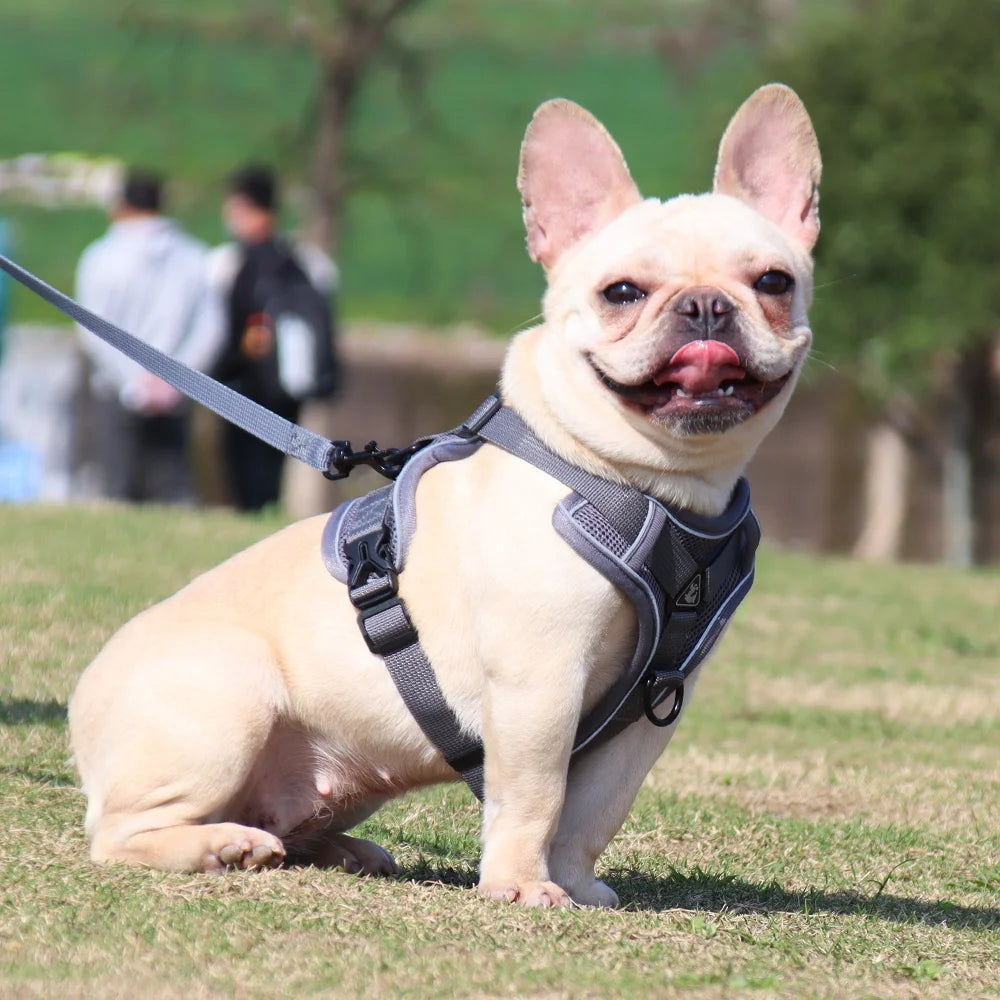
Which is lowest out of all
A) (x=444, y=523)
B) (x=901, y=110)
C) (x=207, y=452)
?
(x=207, y=452)

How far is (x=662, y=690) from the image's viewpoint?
359cm

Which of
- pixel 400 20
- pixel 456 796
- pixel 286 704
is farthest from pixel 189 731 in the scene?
pixel 400 20

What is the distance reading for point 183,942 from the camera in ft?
10.2

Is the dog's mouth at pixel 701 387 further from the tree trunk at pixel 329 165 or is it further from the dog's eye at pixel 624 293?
the tree trunk at pixel 329 165

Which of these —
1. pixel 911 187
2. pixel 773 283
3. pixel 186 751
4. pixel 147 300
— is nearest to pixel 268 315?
pixel 147 300

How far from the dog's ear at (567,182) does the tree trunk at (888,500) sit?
13114 mm

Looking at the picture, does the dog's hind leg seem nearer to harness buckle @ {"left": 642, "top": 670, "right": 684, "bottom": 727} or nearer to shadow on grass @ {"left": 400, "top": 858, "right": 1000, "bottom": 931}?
shadow on grass @ {"left": 400, "top": 858, "right": 1000, "bottom": 931}

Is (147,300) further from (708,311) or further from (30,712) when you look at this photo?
(708,311)

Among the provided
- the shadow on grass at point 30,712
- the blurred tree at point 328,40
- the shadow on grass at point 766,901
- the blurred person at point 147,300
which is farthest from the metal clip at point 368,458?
the blurred tree at point 328,40

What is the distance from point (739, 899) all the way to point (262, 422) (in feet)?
5.18

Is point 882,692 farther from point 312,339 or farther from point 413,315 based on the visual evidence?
point 413,315

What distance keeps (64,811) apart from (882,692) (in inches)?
155

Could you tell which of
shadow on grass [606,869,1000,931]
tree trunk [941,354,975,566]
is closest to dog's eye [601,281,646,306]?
shadow on grass [606,869,1000,931]

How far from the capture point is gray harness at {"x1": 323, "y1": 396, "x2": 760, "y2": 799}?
3422 millimetres
